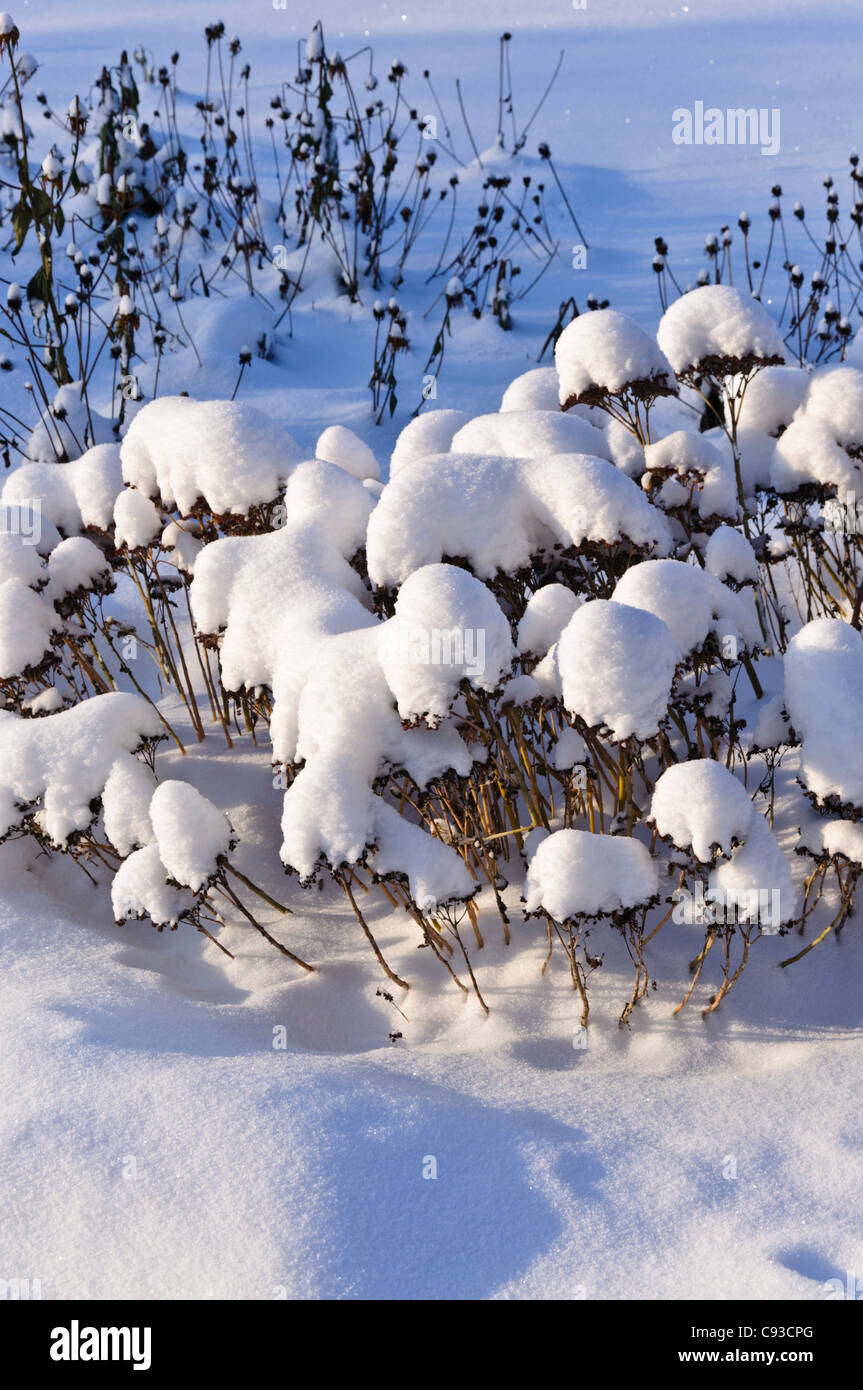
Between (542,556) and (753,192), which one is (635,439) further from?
(753,192)

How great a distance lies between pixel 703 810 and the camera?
78.8 inches

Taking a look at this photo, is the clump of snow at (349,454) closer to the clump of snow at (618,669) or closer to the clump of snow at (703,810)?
the clump of snow at (618,669)

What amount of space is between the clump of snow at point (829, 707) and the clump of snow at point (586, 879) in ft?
1.27

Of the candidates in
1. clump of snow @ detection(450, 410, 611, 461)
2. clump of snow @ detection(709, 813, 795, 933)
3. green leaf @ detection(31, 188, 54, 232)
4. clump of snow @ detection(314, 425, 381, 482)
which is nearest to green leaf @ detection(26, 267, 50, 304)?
green leaf @ detection(31, 188, 54, 232)

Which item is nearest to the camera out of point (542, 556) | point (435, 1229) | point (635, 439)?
point (435, 1229)

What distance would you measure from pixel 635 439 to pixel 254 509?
1.15 m

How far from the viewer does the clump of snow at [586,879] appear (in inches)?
79.7

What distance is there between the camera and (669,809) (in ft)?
6.70

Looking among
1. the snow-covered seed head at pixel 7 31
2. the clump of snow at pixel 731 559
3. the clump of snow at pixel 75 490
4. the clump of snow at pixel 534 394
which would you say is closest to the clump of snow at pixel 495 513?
the clump of snow at pixel 731 559

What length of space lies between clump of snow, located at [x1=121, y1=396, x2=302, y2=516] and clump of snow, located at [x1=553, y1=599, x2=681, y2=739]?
43.0 inches

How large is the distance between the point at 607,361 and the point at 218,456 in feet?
3.17

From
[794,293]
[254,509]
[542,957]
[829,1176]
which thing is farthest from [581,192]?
[829,1176]

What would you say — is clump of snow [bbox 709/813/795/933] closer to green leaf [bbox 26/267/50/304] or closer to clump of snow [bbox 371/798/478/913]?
clump of snow [bbox 371/798/478/913]

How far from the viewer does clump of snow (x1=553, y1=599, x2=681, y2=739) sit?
1.91m
